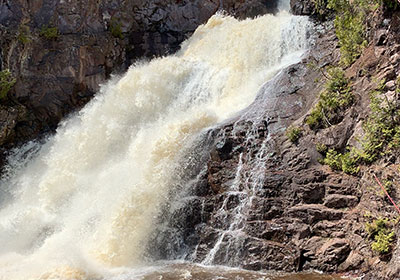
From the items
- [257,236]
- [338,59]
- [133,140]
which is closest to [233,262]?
[257,236]

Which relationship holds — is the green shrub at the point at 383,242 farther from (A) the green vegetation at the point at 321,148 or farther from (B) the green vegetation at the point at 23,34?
(B) the green vegetation at the point at 23,34

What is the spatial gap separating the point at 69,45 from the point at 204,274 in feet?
43.0

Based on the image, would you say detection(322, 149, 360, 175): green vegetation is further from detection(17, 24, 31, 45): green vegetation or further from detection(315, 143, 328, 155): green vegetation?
detection(17, 24, 31, 45): green vegetation

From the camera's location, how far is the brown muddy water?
7.62 m

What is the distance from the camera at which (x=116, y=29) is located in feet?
63.3

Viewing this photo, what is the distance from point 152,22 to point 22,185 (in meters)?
11.1

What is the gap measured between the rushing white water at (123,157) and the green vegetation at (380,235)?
4993 millimetres

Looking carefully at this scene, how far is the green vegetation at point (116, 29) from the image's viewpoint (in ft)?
63.1

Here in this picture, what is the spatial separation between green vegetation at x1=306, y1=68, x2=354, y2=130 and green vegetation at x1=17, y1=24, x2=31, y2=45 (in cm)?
1221

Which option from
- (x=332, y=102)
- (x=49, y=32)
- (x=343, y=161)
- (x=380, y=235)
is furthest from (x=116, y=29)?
(x=380, y=235)

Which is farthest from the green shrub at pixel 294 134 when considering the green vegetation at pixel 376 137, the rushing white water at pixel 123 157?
the rushing white water at pixel 123 157

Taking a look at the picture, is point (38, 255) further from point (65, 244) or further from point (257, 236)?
point (257, 236)

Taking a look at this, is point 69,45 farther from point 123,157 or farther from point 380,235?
point 380,235

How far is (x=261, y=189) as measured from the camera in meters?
9.29
